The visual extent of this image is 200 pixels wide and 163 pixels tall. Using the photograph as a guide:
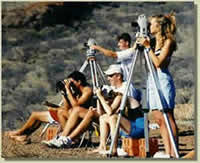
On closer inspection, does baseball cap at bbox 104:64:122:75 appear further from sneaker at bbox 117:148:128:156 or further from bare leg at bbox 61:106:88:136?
sneaker at bbox 117:148:128:156

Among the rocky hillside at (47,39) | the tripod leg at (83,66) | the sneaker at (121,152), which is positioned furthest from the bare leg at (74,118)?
the sneaker at (121,152)

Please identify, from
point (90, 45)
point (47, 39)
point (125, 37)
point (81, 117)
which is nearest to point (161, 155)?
point (81, 117)

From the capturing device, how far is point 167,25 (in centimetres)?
1021

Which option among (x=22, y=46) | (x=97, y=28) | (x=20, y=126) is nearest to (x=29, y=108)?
(x=20, y=126)

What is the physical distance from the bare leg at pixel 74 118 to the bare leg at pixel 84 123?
6 centimetres

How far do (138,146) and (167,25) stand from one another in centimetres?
181

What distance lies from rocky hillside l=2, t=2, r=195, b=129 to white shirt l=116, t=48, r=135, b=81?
16 cm

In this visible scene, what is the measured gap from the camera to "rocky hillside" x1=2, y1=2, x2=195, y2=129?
410 inches

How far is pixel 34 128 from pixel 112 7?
215 centimetres

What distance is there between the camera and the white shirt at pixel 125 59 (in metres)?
10.2

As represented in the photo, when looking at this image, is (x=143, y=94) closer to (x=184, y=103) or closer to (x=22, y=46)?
(x=184, y=103)

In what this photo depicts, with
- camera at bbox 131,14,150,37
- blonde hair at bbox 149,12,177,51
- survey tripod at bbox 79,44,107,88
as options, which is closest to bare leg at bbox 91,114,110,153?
survey tripod at bbox 79,44,107,88

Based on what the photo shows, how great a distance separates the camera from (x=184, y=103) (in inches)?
400

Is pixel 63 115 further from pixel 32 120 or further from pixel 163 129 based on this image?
pixel 163 129
